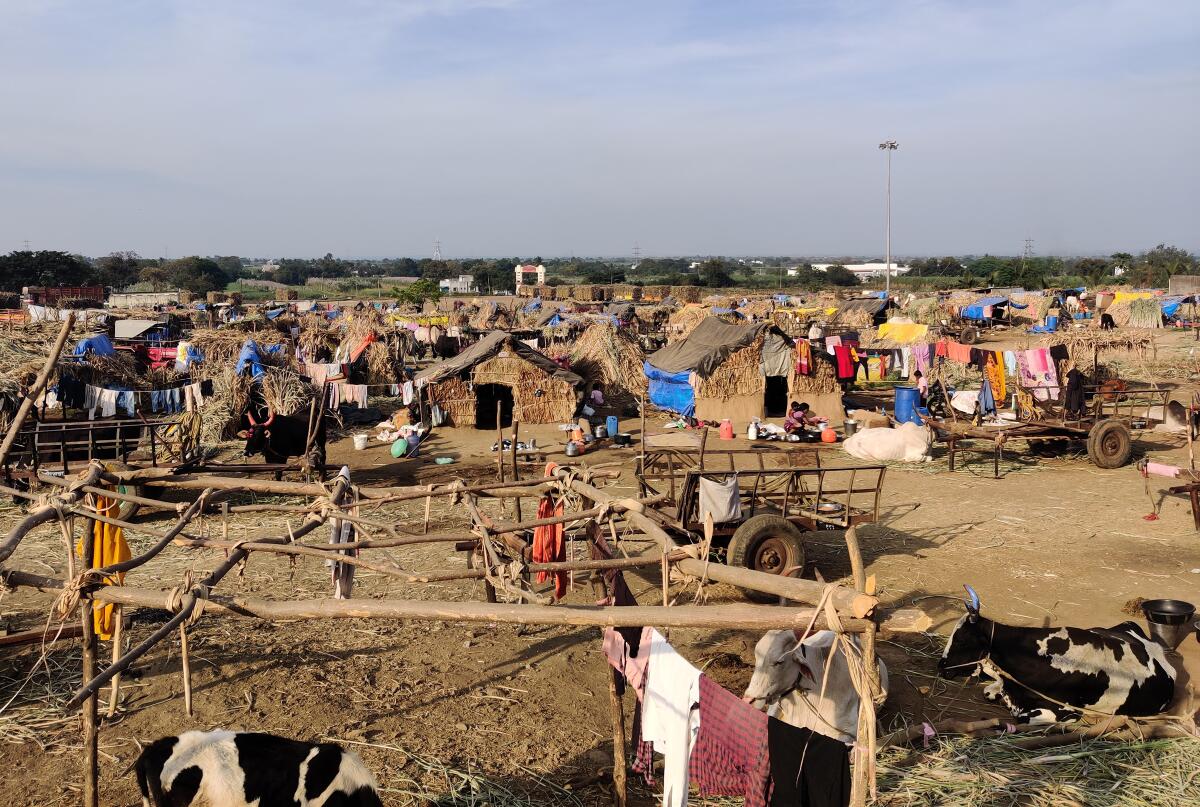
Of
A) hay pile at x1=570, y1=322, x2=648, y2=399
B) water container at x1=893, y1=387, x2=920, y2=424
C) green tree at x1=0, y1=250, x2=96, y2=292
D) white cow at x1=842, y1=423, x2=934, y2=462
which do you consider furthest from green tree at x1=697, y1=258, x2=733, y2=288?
white cow at x1=842, y1=423, x2=934, y2=462

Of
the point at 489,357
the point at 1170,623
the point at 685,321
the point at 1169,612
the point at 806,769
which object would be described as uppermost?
the point at 685,321

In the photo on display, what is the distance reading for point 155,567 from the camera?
11750mm

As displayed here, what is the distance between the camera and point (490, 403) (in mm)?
24000

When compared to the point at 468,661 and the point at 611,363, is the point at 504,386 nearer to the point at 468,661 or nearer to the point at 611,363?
the point at 611,363

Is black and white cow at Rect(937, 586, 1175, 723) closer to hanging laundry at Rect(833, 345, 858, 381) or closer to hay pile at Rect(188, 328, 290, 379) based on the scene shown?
hanging laundry at Rect(833, 345, 858, 381)

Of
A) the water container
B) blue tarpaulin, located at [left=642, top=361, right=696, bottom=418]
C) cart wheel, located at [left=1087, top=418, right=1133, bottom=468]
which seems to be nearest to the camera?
cart wheel, located at [left=1087, top=418, right=1133, bottom=468]

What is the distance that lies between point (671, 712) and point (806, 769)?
867 millimetres

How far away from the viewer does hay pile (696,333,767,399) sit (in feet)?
77.1

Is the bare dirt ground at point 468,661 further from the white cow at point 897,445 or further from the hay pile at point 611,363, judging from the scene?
the hay pile at point 611,363

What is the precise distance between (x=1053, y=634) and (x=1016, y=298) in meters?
49.4

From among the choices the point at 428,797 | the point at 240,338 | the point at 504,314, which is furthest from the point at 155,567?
the point at 504,314

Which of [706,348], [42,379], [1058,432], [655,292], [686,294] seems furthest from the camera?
[655,292]

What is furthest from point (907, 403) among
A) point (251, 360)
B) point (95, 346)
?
point (95, 346)

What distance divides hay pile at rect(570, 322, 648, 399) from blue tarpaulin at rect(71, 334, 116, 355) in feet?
47.0
